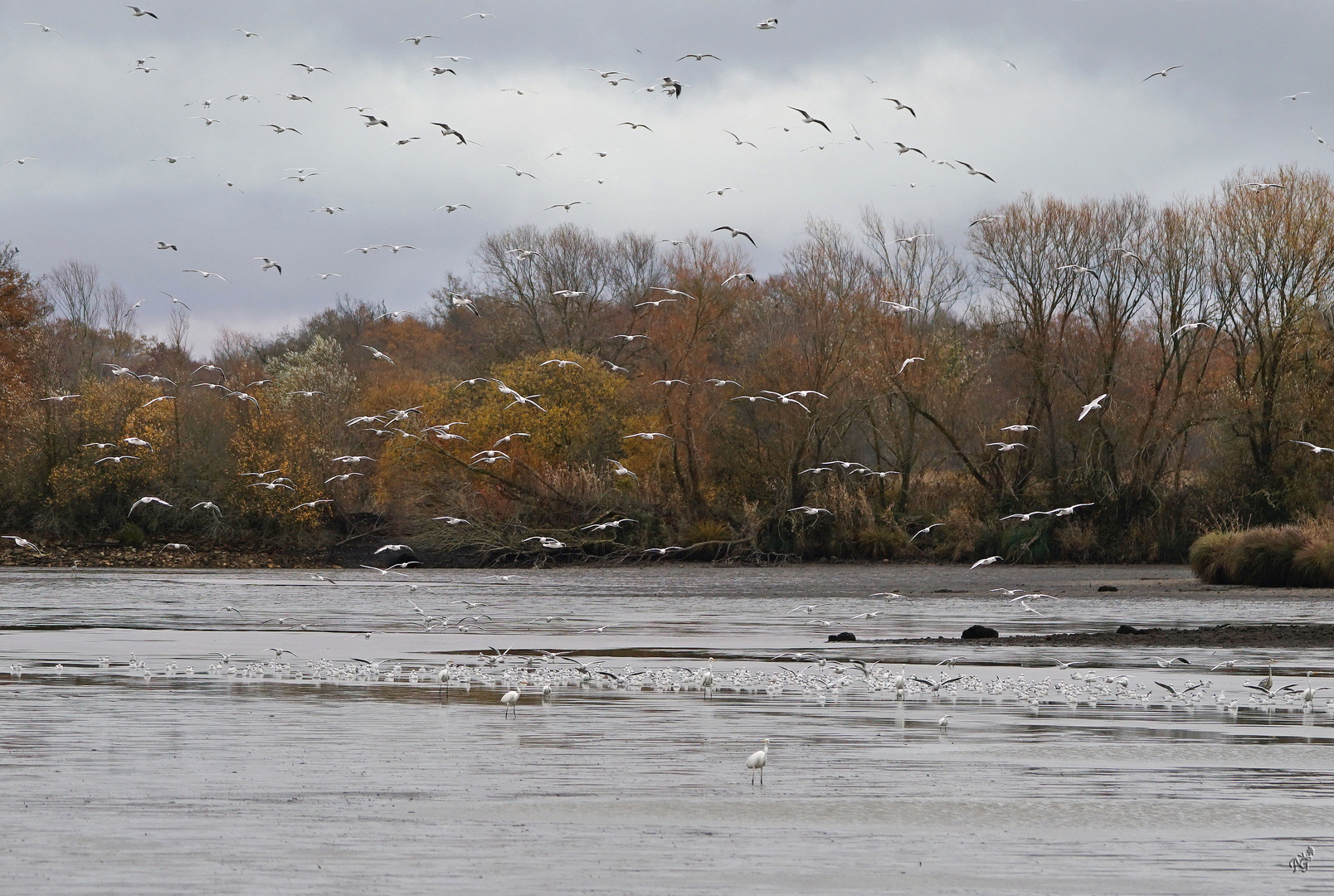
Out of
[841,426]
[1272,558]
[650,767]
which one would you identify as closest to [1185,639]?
[650,767]

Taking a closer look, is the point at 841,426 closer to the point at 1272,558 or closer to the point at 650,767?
the point at 1272,558

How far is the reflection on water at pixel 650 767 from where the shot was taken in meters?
7.23

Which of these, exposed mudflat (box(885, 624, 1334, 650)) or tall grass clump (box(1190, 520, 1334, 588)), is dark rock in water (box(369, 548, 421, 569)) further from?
exposed mudflat (box(885, 624, 1334, 650))

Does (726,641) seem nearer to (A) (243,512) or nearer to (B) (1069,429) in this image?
(B) (1069,429)

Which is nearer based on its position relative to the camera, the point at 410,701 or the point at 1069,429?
the point at 410,701

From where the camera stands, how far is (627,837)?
26.1 feet

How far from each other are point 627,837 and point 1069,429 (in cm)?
5300

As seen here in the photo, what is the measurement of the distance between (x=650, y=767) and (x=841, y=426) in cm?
5125

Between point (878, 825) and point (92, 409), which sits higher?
point (92, 409)

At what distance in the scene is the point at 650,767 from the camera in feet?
33.9

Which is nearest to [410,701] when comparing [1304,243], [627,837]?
[627,837]

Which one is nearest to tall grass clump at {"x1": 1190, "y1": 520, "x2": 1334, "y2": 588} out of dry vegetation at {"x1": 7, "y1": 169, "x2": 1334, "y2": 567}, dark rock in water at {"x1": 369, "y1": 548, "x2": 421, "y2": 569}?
dry vegetation at {"x1": 7, "y1": 169, "x2": 1334, "y2": 567}

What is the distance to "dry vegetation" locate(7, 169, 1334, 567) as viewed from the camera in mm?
55500

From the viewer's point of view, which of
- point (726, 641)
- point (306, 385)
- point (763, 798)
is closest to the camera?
point (763, 798)
